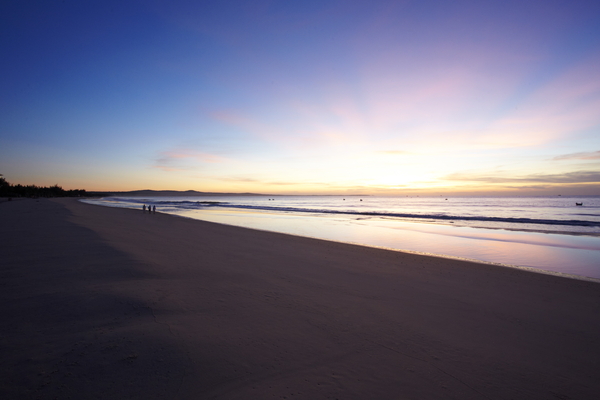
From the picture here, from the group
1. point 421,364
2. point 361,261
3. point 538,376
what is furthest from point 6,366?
point 361,261

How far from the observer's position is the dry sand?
113 inches

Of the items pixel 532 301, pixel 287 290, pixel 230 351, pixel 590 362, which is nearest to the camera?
pixel 230 351

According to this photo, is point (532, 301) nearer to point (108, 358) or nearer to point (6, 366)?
point (108, 358)

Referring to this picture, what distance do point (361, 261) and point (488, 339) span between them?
5.43 metres

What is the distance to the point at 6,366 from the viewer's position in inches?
106

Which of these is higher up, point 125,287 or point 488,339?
point 125,287

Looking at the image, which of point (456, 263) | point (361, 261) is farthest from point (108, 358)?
point (456, 263)

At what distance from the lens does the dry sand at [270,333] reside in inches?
113

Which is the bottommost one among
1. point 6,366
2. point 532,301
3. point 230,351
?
point 532,301

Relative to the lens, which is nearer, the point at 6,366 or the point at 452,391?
the point at 6,366

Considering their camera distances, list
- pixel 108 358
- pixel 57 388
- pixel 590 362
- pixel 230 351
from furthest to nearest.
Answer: pixel 590 362, pixel 230 351, pixel 108 358, pixel 57 388

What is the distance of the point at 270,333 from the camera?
3961 mm

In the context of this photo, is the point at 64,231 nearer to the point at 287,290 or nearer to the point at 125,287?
the point at 125,287

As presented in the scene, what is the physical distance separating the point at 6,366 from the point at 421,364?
15.4 ft
